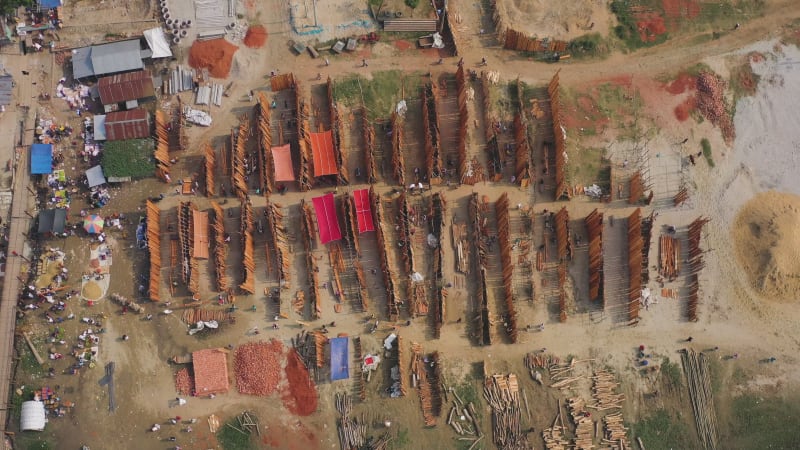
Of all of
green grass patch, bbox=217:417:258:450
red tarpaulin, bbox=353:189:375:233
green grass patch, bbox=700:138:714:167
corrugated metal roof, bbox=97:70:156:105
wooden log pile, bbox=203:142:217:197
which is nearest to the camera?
green grass patch, bbox=217:417:258:450

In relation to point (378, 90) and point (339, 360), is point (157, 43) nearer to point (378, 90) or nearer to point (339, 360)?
point (378, 90)

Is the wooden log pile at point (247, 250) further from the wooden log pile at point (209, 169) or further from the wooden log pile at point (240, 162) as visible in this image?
the wooden log pile at point (209, 169)

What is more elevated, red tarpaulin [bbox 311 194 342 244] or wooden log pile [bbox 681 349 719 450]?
red tarpaulin [bbox 311 194 342 244]

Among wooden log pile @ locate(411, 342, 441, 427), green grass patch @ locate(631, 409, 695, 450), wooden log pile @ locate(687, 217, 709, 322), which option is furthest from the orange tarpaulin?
wooden log pile @ locate(687, 217, 709, 322)

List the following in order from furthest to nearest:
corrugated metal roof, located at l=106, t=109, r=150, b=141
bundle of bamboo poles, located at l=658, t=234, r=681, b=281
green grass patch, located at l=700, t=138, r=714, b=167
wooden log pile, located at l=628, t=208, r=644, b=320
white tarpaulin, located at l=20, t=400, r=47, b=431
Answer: green grass patch, located at l=700, t=138, r=714, b=167
corrugated metal roof, located at l=106, t=109, r=150, b=141
bundle of bamboo poles, located at l=658, t=234, r=681, b=281
wooden log pile, located at l=628, t=208, r=644, b=320
white tarpaulin, located at l=20, t=400, r=47, b=431

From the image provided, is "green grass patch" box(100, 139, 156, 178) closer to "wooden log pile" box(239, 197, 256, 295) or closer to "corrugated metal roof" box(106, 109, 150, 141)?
"corrugated metal roof" box(106, 109, 150, 141)
